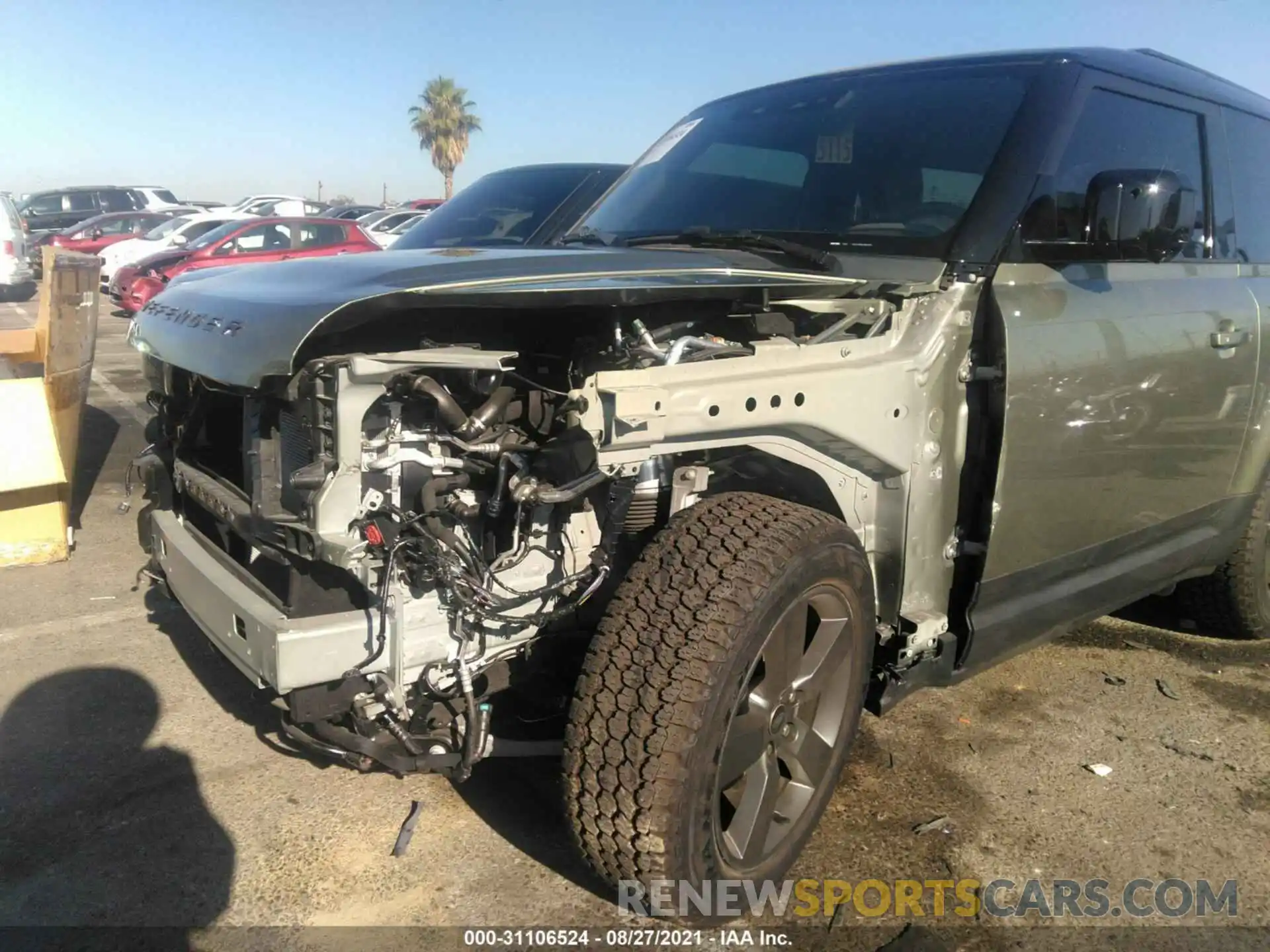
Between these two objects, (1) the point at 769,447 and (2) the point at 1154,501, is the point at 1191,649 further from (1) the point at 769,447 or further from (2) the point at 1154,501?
(1) the point at 769,447

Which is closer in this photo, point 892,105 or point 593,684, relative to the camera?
point 593,684

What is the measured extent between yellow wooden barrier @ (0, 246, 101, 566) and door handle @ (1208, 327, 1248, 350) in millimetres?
4950

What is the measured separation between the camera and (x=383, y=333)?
7.40 feet

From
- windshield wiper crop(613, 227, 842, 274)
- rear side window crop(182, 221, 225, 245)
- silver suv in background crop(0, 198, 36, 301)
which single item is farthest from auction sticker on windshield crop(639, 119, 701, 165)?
silver suv in background crop(0, 198, 36, 301)

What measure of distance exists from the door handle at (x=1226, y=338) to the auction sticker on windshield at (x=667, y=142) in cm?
202

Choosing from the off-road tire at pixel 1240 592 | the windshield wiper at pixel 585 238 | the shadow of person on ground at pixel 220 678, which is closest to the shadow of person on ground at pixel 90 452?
the shadow of person on ground at pixel 220 678

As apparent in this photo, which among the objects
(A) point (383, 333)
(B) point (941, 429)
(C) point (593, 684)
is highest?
(A) point (383, 333)

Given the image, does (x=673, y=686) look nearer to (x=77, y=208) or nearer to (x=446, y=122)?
(x=77, y=208)

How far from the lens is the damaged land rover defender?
214cm

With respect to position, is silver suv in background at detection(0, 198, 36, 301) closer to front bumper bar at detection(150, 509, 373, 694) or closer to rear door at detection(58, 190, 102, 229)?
rear door at detection(58, 190, 102, 229)

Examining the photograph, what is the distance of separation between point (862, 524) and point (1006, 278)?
0.81 meters

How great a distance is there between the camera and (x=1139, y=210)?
8.79 ft

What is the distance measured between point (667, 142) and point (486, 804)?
8.60 feet

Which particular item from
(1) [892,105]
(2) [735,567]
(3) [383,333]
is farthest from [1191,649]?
(3) [383,333]
